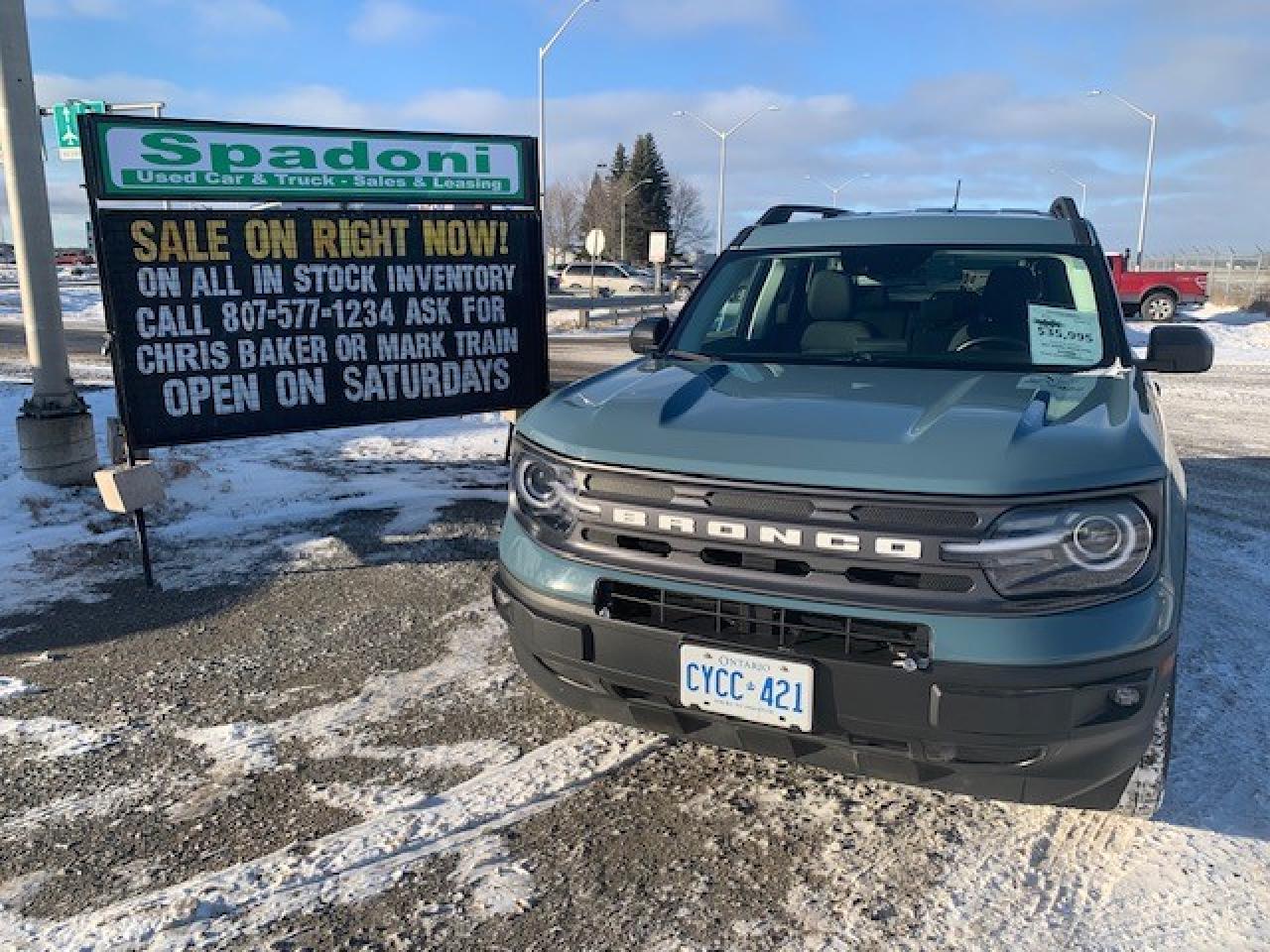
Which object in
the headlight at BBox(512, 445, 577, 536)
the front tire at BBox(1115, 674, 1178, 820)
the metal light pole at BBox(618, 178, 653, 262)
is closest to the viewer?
the front tire at BBox(1115, 674, 1178, 820)

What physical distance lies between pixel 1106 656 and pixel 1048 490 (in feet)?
1.42

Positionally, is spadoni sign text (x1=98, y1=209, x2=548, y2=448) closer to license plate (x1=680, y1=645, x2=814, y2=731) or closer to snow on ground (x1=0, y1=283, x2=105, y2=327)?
license plate (x1=680, y1=645, x2=814, y2=731)

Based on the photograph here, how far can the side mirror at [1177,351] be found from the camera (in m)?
3.86

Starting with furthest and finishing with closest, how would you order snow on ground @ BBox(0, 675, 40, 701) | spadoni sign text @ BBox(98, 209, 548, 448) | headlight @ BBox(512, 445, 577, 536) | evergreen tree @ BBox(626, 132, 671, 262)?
evergreen tree @ BBox(626, 132, 671, 262) < spadoni sign text @ BBox(98, 209, 548, 448) < snow on ground @ BBox(0, 675, 40, 701) < headlight @ BBox(512, 445, 577, 536)

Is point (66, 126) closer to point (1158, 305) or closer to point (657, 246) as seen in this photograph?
point (657, 246)

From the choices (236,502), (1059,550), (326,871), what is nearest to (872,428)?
(1059,550)

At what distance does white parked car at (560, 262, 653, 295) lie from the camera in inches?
2007

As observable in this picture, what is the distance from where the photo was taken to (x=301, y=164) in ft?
18.9

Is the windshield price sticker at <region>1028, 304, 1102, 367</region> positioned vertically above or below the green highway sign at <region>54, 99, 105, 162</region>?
below

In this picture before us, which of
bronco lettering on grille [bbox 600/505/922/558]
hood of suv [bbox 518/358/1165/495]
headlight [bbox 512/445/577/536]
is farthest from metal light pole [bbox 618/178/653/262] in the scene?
bronco lettering on grille [bbox 600/505/922/558]

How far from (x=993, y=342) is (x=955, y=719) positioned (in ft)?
6.30

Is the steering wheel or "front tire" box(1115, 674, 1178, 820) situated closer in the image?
"front tire" box(1115, 674, 1178, 820)

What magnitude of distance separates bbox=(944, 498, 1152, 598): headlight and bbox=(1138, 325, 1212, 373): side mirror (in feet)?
5.45

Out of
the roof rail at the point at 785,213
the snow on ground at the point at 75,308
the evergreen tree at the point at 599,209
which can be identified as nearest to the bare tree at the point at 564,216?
the evergreen tree at the point at 599,209
